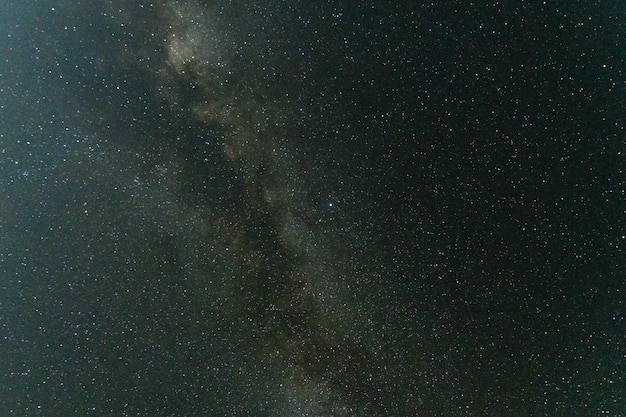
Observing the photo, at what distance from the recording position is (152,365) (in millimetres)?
1468

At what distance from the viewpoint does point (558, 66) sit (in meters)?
1.35

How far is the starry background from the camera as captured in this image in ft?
4.36

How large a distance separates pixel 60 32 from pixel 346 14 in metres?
0.82

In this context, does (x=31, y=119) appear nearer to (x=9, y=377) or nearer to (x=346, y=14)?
(x=9, y=377)

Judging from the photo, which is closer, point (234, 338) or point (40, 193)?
point (40, 193)

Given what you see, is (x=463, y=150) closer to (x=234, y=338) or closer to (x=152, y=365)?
(x=234, y=338)

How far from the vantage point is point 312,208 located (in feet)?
4.63

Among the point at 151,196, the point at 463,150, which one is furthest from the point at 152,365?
the point at 463,150

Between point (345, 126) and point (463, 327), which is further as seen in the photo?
point (463, 327)

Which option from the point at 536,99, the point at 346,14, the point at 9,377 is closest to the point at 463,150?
the point at 536,99

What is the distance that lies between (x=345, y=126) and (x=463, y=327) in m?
0.77

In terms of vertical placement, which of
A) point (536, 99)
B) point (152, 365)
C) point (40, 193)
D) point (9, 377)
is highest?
point (536, 99)

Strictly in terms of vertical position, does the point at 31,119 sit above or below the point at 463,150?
below

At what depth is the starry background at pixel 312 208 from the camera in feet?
4.36
